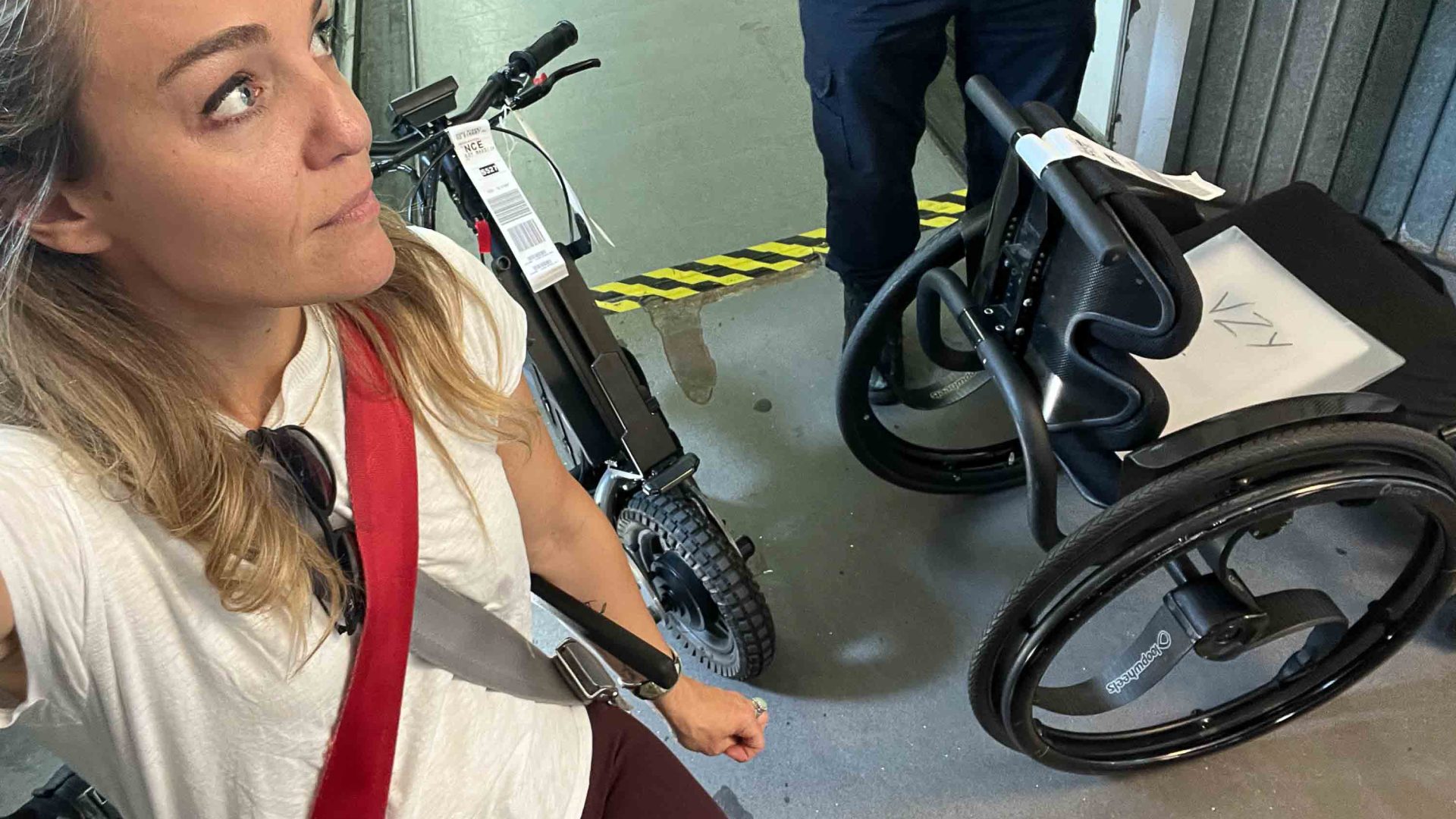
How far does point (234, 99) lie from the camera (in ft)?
1.84

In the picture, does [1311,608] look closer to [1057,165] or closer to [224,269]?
[1057,165]

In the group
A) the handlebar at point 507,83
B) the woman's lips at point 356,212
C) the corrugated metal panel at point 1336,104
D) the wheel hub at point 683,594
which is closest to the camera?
the woman's lips at point 356,212

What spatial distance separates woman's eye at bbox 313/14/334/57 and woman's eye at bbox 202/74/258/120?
8 centimetres

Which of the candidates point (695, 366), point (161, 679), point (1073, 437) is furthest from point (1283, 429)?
point (695, 366)

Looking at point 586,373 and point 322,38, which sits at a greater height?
point 322,38

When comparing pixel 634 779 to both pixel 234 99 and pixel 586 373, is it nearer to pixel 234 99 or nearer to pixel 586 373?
pixel 586 373

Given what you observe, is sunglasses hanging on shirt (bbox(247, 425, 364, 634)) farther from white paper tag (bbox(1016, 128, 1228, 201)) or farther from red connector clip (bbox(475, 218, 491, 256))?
white paper tag (bbox(1016, 128, 1228, 201))

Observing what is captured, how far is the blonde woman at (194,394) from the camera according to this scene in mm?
537

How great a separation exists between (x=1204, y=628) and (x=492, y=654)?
804 mm

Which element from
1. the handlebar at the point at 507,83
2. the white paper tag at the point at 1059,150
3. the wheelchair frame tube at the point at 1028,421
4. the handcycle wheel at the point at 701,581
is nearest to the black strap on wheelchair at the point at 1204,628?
the wheelchair frame tube at the point at 1028,421

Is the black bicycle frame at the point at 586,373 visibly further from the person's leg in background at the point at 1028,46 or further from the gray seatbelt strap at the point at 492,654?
the person's leg in background at the point at 1028,46

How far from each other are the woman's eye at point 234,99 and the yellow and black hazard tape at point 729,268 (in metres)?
1.59

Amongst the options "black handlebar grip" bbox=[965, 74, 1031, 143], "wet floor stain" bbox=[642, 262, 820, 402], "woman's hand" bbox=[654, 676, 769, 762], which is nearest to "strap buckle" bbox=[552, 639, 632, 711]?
"woman's hand" bbox=[654, 676, 769, 762]

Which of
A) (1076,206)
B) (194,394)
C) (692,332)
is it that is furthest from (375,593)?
(692,332)
